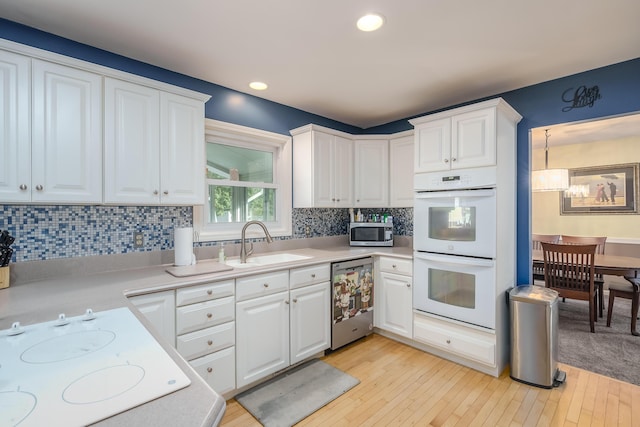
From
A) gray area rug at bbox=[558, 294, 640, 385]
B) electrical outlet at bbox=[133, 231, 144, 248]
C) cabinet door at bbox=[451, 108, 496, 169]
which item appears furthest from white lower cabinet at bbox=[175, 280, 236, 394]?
gray area rug at bbox=[558, 294, 640, 385]

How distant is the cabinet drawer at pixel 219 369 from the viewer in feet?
6.57

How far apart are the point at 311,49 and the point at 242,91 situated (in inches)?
39.0

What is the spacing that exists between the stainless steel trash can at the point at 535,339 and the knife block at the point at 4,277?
11.2 ft

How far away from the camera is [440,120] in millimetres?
2738

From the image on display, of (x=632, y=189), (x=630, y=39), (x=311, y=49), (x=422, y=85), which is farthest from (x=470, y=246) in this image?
(x=632, y=189)

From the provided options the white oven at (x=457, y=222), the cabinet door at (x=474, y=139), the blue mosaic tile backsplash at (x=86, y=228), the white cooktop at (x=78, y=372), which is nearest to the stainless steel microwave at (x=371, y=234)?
the white oven at (x=457, y=222)

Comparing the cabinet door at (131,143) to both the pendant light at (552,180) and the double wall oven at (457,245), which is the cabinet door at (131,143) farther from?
the pendant light at (552,180)

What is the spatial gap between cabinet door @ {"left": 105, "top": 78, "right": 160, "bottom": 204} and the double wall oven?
2.24m

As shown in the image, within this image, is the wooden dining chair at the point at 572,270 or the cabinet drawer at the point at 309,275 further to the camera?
the wooden dining chair at the point at 572,270

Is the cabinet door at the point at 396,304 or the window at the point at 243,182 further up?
the window at the point at 243,182

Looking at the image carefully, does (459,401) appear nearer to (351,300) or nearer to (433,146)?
(351,300)

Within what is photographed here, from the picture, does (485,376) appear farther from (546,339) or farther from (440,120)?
(440,120)

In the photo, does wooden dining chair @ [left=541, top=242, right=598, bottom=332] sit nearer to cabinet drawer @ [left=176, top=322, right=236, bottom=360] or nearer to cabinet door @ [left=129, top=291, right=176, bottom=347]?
cabinet drawer @ [left=176, top=322, right=236, bottom=360]

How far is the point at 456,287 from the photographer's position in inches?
105
